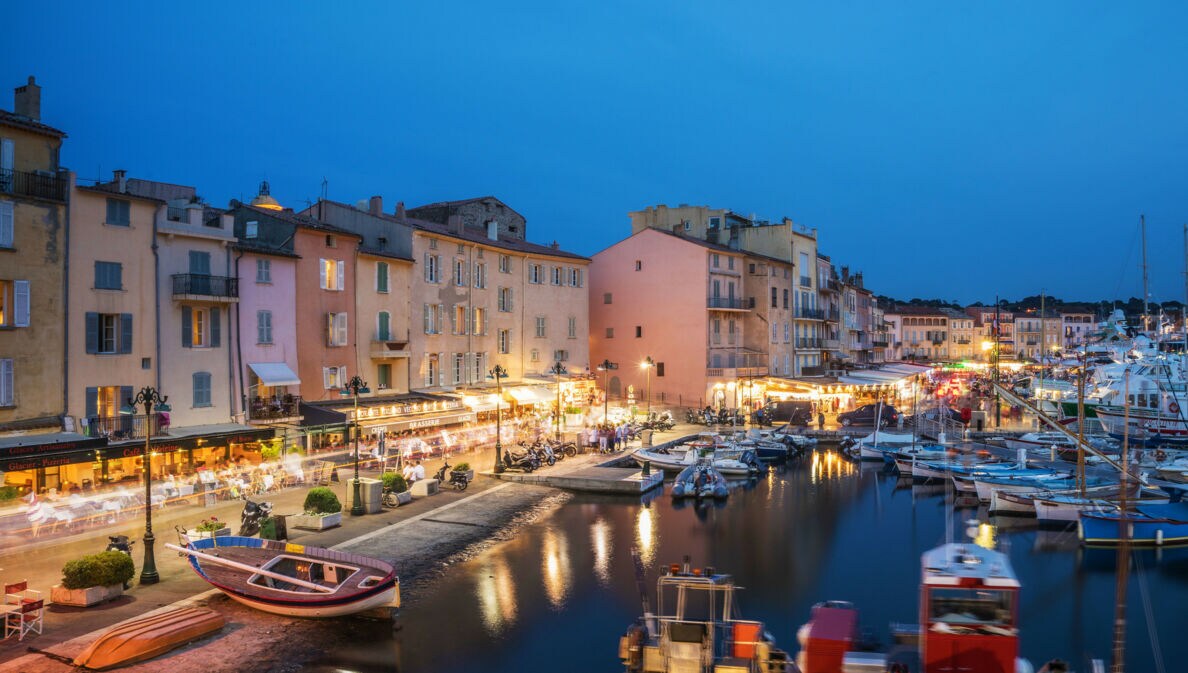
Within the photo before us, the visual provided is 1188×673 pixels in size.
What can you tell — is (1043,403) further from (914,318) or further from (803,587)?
(914,318)

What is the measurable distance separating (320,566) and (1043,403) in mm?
52163

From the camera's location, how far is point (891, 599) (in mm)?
20719

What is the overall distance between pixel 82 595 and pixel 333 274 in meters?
21.9

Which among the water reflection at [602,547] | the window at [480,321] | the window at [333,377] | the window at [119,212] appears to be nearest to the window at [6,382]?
the window at [119,212]

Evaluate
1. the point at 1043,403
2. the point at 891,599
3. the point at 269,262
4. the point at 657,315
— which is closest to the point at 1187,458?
the point at 1043,403

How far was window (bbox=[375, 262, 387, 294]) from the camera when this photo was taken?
129 ft

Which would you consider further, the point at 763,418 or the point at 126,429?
the point at 763,418

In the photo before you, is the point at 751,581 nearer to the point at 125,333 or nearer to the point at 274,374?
the point at 274,374

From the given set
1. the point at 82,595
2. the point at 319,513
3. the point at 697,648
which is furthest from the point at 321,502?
the point at 697,648

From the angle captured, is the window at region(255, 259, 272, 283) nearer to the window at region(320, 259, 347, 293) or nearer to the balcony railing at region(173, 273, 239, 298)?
the balcony railing at region(173, 273, 239, 298)

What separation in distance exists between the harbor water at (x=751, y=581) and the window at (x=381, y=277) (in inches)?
612

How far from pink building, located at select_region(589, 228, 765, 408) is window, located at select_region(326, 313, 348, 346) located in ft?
91.3

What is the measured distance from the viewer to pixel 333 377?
36.6 metres

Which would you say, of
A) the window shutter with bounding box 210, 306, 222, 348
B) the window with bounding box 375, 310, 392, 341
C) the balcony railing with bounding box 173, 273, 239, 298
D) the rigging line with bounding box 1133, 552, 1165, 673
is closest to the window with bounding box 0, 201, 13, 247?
the balcony railing with bounding box 173, 273, 239, 298
